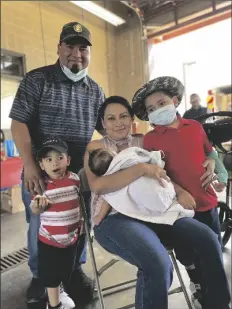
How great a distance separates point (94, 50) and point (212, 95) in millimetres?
645

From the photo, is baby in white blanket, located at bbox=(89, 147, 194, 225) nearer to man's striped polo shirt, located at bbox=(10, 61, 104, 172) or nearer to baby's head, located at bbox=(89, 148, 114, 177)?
baby's head, located at bbox=(89, 148, 114, 177)

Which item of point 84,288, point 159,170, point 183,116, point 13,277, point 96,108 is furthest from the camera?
point 13,277

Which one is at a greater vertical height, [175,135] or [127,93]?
[127,93]

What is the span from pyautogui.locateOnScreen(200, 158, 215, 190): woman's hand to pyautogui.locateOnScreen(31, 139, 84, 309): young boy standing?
1.95 ft

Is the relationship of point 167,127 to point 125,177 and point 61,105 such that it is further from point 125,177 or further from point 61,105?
point 61,105

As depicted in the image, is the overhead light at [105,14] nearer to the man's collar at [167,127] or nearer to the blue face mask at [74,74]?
the blue face mask at [74,74]

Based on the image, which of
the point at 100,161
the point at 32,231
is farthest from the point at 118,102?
the point at 32,231

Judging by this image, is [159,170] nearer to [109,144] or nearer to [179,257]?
[109,144]

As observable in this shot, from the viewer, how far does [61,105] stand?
1397 millimetres

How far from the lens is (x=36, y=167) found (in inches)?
54.2

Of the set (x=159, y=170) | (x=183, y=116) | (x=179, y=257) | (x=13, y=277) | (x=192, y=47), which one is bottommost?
(x=13, y=277)

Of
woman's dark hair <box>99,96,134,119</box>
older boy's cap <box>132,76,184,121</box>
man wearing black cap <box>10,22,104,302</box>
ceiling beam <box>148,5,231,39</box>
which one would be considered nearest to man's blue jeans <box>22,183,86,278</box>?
man wearing black cap <box>10,22,104,302</box>

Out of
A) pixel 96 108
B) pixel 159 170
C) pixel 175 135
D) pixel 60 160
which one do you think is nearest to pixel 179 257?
pixel 159 170

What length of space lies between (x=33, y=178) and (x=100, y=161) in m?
A: 0.35
